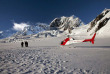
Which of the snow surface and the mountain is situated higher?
the mountain

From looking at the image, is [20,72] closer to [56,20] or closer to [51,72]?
[51,72]

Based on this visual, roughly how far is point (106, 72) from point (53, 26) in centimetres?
18465

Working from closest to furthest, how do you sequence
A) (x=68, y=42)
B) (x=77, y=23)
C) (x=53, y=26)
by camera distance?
(x=68, y=42), (x=77, y=23), (x=53, y=26)

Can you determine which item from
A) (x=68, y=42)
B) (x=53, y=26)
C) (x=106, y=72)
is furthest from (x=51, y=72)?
(x=53, y=26)

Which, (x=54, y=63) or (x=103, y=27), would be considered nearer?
(x=54, y=63)

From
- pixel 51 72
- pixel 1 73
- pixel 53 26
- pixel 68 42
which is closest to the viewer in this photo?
pixel 1 73

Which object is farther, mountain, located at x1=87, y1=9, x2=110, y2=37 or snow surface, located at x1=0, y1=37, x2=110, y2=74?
mountain, located at x1=87, y1=9, x2=110, y2=37

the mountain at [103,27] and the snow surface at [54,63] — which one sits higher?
the mountain at [103,27]

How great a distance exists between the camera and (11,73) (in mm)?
3404

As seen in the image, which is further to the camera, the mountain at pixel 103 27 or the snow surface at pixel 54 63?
the mountain at pixel 103 27

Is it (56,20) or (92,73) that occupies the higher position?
(56,20)

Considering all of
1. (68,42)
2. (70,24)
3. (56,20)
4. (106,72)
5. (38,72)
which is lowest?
(106,72)

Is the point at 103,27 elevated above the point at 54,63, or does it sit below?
above

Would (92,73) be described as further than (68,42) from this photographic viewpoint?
No
